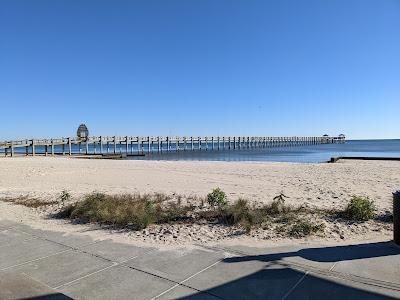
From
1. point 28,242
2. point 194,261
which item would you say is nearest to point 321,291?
point 194,261

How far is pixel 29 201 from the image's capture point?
9000 millimetres

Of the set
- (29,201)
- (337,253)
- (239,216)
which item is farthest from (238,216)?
(29,201)

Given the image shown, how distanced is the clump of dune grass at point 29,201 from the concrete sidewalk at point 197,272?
356 centimetres

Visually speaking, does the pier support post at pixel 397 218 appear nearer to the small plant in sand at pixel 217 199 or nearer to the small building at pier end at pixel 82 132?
the small plant in sand at pixel 217 199

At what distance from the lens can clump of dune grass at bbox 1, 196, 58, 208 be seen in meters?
8.49

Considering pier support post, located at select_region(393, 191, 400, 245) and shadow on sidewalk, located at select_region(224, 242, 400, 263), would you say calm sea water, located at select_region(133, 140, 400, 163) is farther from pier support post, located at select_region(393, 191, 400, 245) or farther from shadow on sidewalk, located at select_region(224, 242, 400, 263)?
shadow on sidewalk, located at select_region(224, 242, 400, 263)

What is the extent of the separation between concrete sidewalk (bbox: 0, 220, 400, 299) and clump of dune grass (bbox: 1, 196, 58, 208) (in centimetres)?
356

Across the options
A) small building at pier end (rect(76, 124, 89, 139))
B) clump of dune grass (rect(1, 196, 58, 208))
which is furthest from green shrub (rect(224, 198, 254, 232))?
small building at pier end (rect(76, 124, 89, 139))

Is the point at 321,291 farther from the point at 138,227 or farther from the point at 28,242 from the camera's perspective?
the point at 28,242

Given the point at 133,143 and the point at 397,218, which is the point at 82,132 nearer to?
the point at 133,143

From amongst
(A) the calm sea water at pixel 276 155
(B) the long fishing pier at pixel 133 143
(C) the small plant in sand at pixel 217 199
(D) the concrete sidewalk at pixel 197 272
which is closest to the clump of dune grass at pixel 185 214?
(C) the small plant in sand at pixel 217 199

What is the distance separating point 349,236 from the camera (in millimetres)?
5266

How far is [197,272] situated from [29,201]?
21.9 feet

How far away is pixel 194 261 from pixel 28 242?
266 cm
